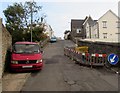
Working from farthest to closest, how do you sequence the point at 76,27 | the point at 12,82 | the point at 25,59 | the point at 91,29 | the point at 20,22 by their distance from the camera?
the point at 76,27
the point at 91,29
the point at 20,22
the point at 25,59
the point at 12,82

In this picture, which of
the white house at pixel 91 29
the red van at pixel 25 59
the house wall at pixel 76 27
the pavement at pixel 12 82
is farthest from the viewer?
the house wall at pixel 76 27

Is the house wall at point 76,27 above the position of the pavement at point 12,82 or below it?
above

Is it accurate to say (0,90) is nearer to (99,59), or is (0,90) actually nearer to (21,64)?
(21,64)

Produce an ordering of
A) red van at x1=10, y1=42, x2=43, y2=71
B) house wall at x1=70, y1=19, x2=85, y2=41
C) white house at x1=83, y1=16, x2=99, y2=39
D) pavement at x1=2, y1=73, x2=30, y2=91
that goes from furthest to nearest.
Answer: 1. house wall at x1=70, y1=19, x2=85, y2=41
2. white house at x1=83, y1=16, x2=99, y2=39
3. red van at x1=10, y1=42, x2=43, y2=71
4. pavement at x1=2, y1=73, x2=30, y2=91

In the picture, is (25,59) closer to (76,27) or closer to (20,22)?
(20,22)

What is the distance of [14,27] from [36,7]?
6.61 metres

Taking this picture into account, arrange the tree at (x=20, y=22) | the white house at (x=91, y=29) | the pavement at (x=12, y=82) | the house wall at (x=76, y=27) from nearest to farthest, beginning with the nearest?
the pavement at (x=12, y=82)
the tree at (x=20, y=22)
the white house at (x=91, y=29)
the house wall at (x=76, y=27)

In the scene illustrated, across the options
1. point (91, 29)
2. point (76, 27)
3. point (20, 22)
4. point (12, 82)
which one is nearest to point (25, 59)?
point (12, 82)

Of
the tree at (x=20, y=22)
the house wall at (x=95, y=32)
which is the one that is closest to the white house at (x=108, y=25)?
the house wall at (x=95, y=32)

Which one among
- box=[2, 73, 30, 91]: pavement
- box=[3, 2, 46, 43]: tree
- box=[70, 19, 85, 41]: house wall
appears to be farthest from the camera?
box=[70, 19, 85, 41]: house wall

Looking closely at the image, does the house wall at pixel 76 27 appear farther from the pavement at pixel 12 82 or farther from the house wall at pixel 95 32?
the pavement at pixel 12 82

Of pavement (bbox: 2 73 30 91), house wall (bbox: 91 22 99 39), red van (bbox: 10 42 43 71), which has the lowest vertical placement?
pavement (bbox: 2 73 30 91)

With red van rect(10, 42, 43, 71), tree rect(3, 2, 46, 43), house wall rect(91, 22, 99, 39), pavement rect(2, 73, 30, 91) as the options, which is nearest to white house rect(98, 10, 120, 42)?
house wall rect(91, 22, 99, 39)

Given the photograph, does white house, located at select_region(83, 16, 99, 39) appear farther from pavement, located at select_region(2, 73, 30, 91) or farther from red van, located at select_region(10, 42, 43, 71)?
pavement, located at select_region(2, 73, 30, 91)
